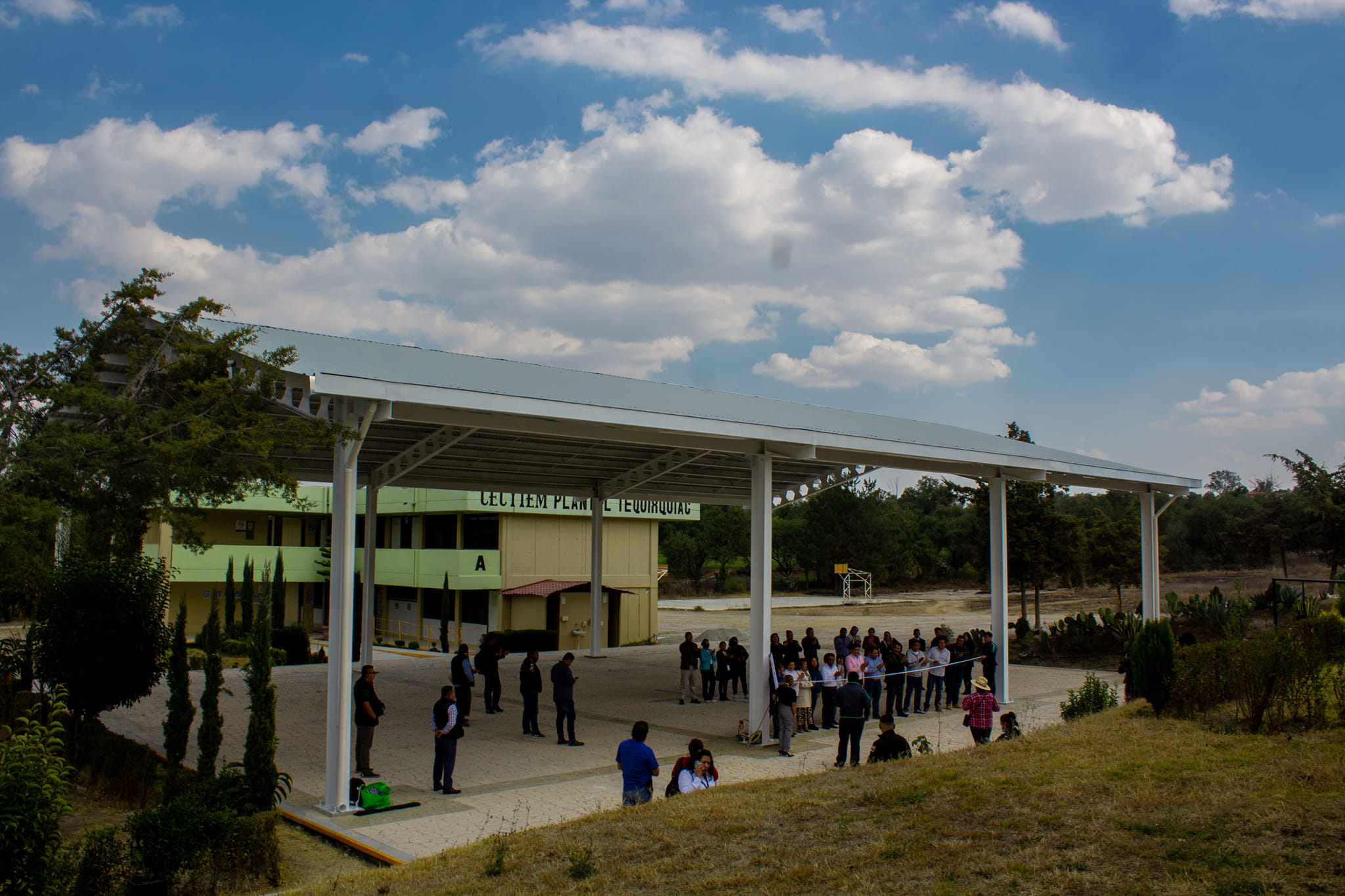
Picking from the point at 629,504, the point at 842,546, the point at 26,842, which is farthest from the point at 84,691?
the point at 842,546

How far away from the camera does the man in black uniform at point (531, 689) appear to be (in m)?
13.9

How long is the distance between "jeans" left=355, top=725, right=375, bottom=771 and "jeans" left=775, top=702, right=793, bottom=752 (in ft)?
18.1

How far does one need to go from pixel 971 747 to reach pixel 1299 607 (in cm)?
673

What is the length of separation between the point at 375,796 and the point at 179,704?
2.82m

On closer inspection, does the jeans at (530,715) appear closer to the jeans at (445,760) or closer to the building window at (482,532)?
the jeans at (445,760)

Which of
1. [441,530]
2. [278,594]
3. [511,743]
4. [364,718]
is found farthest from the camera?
[441,530]

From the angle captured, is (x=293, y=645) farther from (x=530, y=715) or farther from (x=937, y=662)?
(x=937, y=662)

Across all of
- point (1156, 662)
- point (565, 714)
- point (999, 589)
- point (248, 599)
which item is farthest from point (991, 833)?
point (248, 599)

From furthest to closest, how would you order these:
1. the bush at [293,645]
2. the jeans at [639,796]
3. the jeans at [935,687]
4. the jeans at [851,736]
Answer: the bush at [293,645] < the jeans at [935,687] < the jeans at [851,736] < the jeans at [639,796]

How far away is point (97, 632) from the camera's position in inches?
464

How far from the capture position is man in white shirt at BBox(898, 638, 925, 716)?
16297 millimetres

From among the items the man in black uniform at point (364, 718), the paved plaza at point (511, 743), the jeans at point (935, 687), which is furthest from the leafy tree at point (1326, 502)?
the man in black uniform at point (364, 718)

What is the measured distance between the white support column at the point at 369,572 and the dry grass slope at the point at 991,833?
42.0 feet

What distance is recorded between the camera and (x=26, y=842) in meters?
6.14
